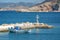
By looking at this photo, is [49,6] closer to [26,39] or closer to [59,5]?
[59,5]

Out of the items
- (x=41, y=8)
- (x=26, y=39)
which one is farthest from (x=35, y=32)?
(x=41, y=8)

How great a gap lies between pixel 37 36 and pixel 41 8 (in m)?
125

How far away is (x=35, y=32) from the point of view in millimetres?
35812

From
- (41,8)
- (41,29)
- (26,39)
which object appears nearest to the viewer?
(26,39)

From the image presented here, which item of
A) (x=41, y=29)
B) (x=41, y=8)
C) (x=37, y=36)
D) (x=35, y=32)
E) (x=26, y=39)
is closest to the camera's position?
(x=26, y=39)

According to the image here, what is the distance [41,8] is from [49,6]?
13.4 ft

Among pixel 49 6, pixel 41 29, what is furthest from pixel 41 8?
pixel 41 29

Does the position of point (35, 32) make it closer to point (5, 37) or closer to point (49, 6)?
point (5, 37)

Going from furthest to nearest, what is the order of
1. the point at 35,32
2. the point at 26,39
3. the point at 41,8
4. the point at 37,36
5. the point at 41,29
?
the point at 41,8, the point at 41,29, the point at 35,32, the point at 37,36, the point at 26,39

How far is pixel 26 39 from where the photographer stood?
30219mm

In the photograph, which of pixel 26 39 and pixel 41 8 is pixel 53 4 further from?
pixel 26 39

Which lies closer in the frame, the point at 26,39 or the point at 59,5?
the point at 26,39

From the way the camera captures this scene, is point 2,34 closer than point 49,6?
Yes

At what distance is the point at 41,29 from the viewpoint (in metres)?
38.8
